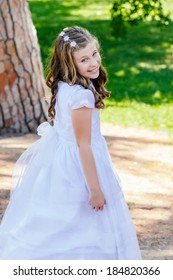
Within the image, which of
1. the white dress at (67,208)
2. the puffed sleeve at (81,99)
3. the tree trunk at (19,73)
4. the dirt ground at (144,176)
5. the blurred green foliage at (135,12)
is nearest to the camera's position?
the puffed sleeve at (81,99)

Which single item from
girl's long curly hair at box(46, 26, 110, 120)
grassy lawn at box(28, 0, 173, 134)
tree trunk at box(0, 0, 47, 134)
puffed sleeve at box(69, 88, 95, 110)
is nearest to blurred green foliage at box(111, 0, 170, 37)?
grassy lawn at box(28, 0, 173, 134)

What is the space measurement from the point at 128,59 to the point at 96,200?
998cm

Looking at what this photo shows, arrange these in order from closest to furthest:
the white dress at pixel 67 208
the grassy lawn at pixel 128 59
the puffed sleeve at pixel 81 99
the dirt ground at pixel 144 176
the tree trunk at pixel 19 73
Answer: the puffed sleeve at pixel 81 99 < the white dress at pixel 67 208 < the dirt ground at pixel 144 176 < the tree trunk at pixel 19 73 < the grassy lawn at pixel 128 59

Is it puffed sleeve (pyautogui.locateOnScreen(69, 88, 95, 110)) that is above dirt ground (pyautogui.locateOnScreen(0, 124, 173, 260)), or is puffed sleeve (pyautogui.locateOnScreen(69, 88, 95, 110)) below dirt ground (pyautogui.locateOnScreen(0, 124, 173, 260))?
above

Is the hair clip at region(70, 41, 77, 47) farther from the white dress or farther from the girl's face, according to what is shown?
the white dress

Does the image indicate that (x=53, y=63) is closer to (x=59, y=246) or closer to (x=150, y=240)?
(x=59, y=246)

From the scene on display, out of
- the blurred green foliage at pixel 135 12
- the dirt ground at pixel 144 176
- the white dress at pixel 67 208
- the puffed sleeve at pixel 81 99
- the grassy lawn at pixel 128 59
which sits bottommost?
the grassy lawn at pixel 128 59

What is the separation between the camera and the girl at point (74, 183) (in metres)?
4.76

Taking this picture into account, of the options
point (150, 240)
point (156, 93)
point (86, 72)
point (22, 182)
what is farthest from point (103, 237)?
point (156, 93)

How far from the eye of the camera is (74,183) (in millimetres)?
4832

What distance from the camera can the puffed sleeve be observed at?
4.71 m

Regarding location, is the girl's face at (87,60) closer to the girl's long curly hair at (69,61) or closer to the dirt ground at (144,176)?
the girl's long curly hair at (69,61)

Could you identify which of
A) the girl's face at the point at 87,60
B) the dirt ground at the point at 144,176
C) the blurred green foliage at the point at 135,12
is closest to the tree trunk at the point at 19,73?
the dirt ground at the point at 144,176

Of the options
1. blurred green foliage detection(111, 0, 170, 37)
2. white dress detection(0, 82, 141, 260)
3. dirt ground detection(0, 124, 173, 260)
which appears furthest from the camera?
blurred green foliage detection(111, 0, 170, 37)
